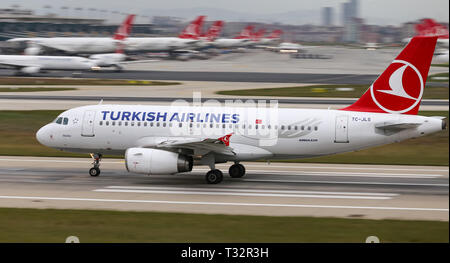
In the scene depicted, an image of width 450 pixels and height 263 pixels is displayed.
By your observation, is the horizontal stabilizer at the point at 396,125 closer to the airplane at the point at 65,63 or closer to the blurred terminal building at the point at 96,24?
the blurred terminal building at the point at 96,24

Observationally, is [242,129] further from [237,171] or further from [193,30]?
[193,30]

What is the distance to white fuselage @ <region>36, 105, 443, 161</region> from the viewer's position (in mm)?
31688

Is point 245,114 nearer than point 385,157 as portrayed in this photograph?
Yes

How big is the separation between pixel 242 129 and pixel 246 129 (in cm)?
20

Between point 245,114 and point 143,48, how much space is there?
223 ft

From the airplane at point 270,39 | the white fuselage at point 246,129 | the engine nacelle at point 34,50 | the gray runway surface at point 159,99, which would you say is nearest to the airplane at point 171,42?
the airplane at point 270,39

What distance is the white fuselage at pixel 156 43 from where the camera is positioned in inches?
3578

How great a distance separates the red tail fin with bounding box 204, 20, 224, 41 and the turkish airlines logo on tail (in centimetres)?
9157

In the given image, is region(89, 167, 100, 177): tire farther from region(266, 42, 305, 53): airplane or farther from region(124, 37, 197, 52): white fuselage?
region(266, 42, 305, 53): airplane

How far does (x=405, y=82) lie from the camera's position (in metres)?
31.0

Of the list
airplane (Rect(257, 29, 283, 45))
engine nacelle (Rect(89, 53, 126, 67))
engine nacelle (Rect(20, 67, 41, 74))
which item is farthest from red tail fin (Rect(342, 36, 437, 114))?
airplane (Rect(257, 29, 283, 45))

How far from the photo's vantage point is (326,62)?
118438mm
